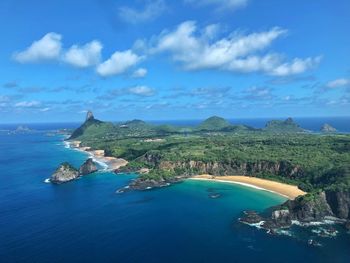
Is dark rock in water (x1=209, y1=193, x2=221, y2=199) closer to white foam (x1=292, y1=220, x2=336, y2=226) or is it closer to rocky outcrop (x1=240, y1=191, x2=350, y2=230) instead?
rocky outcrop (x1=240, y1=191, x2=350, y2=230)

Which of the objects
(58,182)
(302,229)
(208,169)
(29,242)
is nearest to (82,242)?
(29,242)

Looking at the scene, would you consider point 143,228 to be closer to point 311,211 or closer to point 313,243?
point 313,243

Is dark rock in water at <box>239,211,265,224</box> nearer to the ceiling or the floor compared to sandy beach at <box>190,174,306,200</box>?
nearer to the floor

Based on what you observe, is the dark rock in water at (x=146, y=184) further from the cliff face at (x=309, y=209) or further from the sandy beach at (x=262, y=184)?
the cliff face at (x=309, y=209)

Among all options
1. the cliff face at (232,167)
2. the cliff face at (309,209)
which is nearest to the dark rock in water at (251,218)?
the cliff face at (309,209)

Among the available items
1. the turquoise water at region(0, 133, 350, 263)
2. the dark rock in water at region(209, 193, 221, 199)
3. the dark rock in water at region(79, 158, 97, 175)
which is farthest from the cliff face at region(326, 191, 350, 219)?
the dark rock in water at region(79, 158, 97, 175)

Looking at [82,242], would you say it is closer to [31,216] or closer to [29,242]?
[29,242]

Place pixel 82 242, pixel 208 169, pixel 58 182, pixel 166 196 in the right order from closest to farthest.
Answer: pixel 82 242
pixel 166 196
pixel 58 182
pixel 208 169

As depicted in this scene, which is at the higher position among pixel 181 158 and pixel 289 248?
pixel 181 158
